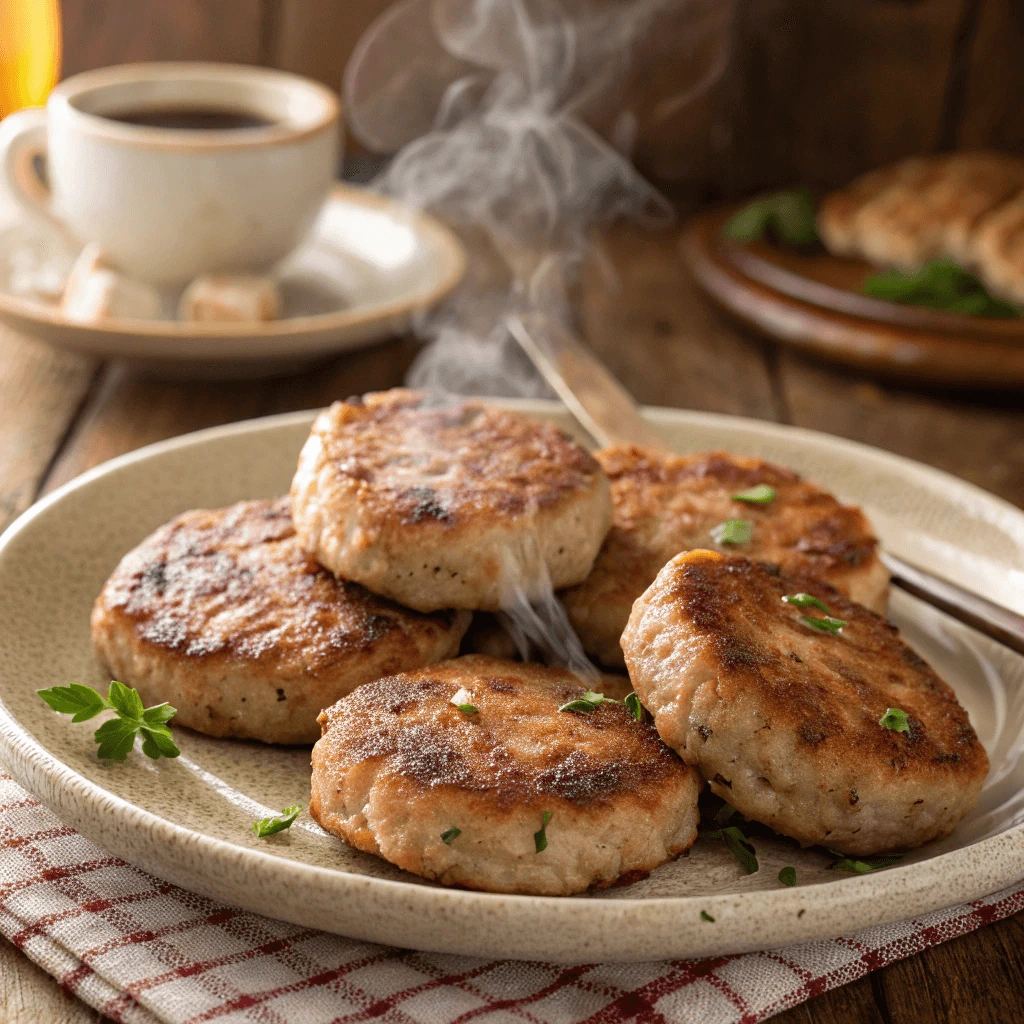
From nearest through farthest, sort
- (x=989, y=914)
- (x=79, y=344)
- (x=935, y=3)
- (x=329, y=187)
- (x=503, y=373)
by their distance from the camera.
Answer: (x=989, y=914) → (x=79, y=344) → (x=503, y=373) → (x=329, y=187) → (x=935, y=3)

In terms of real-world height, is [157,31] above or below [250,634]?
above

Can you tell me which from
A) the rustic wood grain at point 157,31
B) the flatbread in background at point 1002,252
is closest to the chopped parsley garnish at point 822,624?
the flatbread in background at point 1002,252

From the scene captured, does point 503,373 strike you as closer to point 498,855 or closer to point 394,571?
point 394,571

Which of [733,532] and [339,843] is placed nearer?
[339,843]

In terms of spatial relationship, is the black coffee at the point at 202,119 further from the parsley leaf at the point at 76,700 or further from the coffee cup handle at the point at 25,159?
the parsley leaf at the point at 76,700

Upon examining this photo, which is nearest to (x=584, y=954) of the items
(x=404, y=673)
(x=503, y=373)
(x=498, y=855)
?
(x=498, y=855)

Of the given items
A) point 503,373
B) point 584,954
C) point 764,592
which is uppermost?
point 764,592

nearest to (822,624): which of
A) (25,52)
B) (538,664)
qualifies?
A: (538,664)

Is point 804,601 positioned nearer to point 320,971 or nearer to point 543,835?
point 543,835
